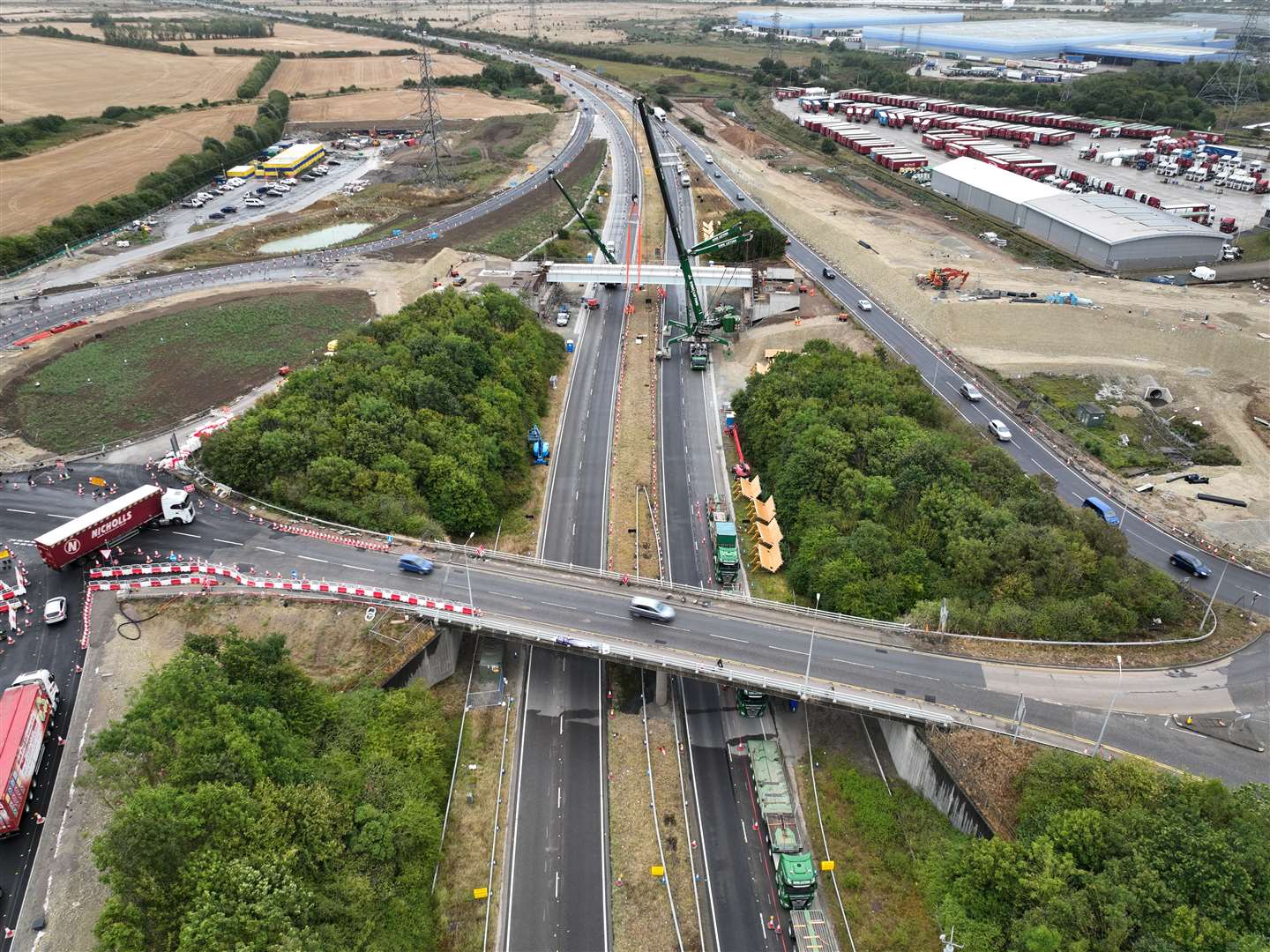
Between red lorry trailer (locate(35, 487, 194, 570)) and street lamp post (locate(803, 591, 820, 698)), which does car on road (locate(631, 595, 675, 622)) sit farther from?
red lorry trailer (locate(35, 487, 194, 570))

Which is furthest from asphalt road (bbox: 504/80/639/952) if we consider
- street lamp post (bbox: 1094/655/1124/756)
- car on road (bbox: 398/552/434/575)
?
street lamp post (bbox: 1094/655/1124/756)

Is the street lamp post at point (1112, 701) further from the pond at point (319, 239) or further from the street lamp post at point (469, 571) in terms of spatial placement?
the pond at point (319, 239)

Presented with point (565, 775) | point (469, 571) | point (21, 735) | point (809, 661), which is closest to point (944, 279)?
point (809, 661)

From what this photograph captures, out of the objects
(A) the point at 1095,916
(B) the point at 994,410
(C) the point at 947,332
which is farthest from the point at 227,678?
(C) the point at 947,332

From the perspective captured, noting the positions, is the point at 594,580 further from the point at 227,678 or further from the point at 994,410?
the point at 994,410

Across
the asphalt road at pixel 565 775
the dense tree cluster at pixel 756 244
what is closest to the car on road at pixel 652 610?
the asphalt road at pixel 565 775

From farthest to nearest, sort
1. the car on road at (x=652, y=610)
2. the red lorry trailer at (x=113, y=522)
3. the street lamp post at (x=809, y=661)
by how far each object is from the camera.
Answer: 1. the car on road at (x=652, y=610)
2. the red lorry trailer at (x=113, y=522)
3. the street lamp post at (x=809, y=661)
